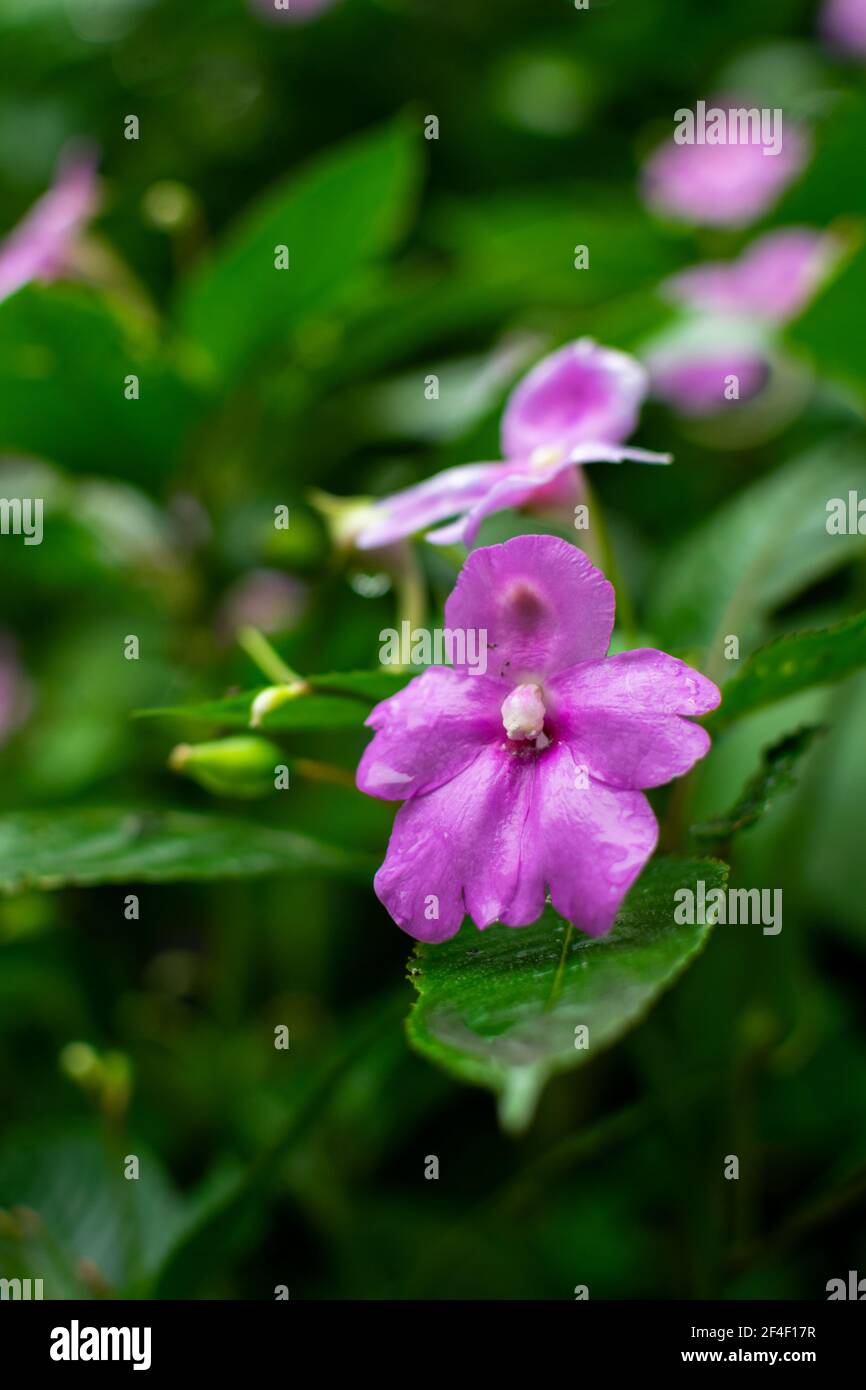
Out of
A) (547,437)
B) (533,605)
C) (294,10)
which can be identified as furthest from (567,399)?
(294,10)

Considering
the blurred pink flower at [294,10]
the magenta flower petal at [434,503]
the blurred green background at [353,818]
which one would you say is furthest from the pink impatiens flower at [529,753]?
the blurred pink flower at [294,10]

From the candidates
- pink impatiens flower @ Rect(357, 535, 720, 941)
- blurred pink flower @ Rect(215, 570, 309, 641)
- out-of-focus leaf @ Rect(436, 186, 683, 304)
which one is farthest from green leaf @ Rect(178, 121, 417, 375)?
pink impatiens flower @ Rect(357, 535, 720, 941)

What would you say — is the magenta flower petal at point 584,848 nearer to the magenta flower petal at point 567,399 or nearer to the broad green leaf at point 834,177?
the magenta flower petal at point 567,399

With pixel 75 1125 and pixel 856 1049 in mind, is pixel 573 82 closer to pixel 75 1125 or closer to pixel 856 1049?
pixel 856 1049

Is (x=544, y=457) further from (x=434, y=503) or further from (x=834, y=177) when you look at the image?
(x=834, y=177)

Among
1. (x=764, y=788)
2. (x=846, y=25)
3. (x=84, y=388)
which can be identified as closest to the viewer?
(x=764, y=788)

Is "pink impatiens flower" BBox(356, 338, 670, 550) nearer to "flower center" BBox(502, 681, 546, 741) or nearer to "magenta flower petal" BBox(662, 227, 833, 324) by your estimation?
"flower center" BBox(502, 681, 546, 741)
